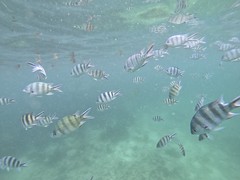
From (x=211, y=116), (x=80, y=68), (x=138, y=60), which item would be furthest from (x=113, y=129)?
(x=211, y=116)

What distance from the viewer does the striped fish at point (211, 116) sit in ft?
11.4

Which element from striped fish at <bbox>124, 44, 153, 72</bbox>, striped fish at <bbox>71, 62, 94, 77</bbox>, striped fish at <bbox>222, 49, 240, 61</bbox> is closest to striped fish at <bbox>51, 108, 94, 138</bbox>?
striped fish at <bbox>124, 44, 153, 72</bbox>

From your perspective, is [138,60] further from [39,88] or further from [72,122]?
[39,88]

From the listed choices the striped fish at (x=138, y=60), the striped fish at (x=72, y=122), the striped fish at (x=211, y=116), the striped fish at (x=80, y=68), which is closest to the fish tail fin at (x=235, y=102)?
the striped fish at (x=211, y=116)

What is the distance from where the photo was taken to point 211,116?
359 cm

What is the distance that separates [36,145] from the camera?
19234 mm

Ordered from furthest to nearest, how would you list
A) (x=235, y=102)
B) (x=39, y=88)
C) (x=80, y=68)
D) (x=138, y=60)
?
1. (x=80, y=68)
2. (x=39, y=88)
3. (x=138, y=60)
4. (x=235, y=102)

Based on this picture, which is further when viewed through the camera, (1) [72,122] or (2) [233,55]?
(2) [233,55]

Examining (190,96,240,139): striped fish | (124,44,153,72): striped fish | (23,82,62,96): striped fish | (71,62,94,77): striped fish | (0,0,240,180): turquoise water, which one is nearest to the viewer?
(190,96,240,139): striped fish

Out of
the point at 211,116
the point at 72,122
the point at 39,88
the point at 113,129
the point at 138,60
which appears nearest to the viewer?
the point at 211,116

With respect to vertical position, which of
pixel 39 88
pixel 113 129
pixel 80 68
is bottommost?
pixel 113 129

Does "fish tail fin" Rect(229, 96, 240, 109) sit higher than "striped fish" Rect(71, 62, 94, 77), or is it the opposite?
"striped fish" Rect(71, 62, 94, 77)

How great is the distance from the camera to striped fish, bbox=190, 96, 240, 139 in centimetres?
346

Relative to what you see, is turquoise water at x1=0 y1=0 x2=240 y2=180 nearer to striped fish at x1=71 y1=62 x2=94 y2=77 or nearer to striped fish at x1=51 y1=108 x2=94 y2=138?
striped fish at x1=51 y1=108 x2=94 y2=138
